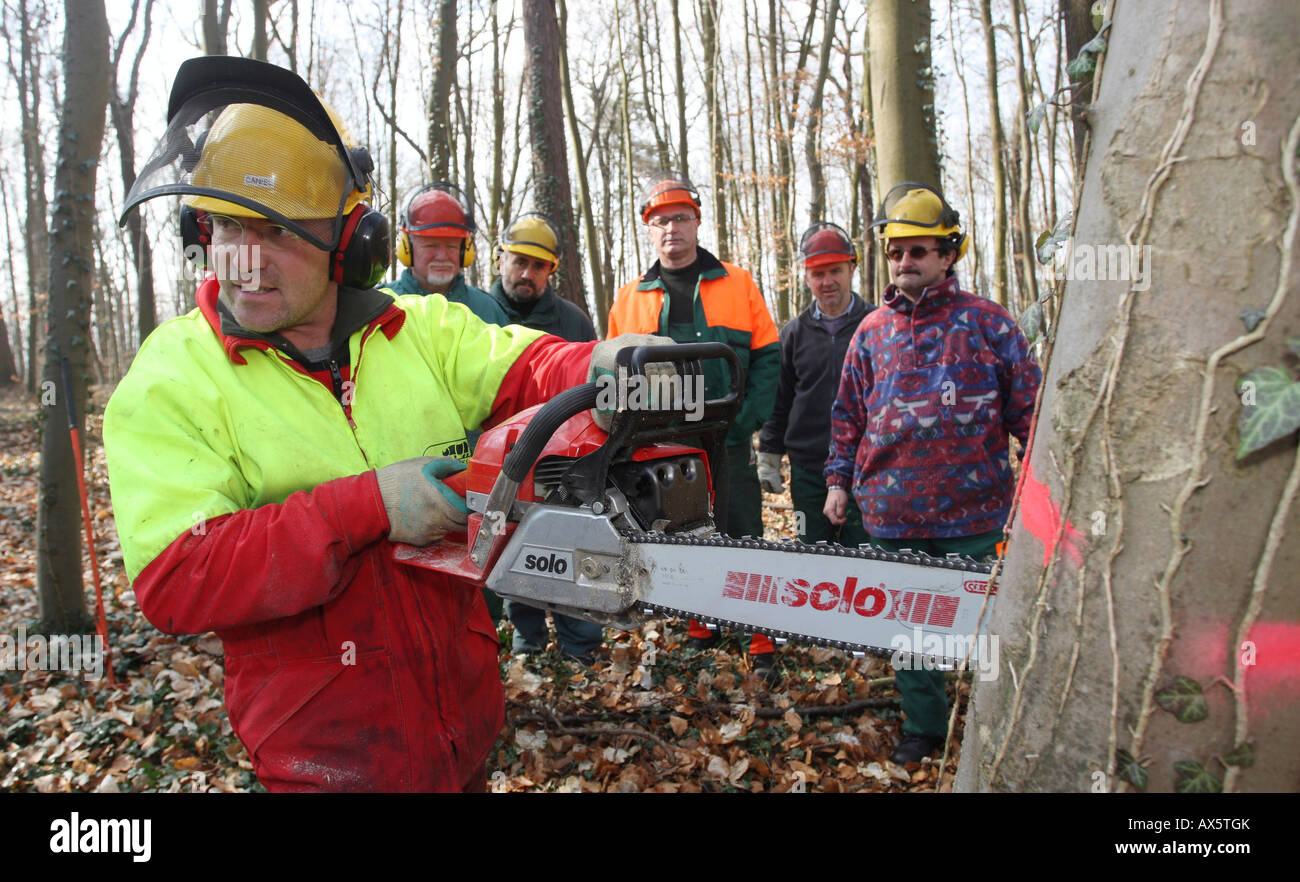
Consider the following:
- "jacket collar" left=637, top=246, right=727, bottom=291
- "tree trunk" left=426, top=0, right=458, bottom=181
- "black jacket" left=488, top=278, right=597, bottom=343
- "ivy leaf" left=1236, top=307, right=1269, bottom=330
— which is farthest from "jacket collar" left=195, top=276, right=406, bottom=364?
"tree trunk" left=426, top=0, right=458, bottom=181

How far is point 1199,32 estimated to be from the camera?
818 mm

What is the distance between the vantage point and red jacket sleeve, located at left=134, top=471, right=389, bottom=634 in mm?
1394

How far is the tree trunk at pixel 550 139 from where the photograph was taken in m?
6.68

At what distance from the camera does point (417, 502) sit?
1.54m

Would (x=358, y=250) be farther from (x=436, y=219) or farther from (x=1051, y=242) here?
(x=436, y=219)

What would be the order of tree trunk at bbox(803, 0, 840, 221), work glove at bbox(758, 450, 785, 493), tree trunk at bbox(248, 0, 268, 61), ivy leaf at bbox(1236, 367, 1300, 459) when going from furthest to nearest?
tree trunk at bbox(803, 0, 840, 221) → tree trunk at bbox(248, 0, 268, 61) → work glove at bbox(758, 450, 785, 493) → ivy leaf at bbox(1236, 367, 1300, 459)

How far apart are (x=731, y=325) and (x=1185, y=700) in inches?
133

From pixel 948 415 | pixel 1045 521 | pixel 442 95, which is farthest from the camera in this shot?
pixel 442 95

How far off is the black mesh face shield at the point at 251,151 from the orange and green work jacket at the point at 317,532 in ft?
0.75

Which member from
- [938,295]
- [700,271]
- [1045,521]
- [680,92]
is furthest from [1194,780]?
[680,92]

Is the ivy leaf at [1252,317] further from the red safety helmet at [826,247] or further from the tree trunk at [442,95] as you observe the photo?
the tree trunk at [442,95]

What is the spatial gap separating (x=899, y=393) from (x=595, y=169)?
24844mm

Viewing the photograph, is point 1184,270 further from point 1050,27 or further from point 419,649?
point 1050,27

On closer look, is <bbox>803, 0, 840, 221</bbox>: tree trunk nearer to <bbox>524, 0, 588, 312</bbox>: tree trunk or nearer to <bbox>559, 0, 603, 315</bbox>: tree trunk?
<bbox>559, 0, 603, 315</bbox>: tree trunk
